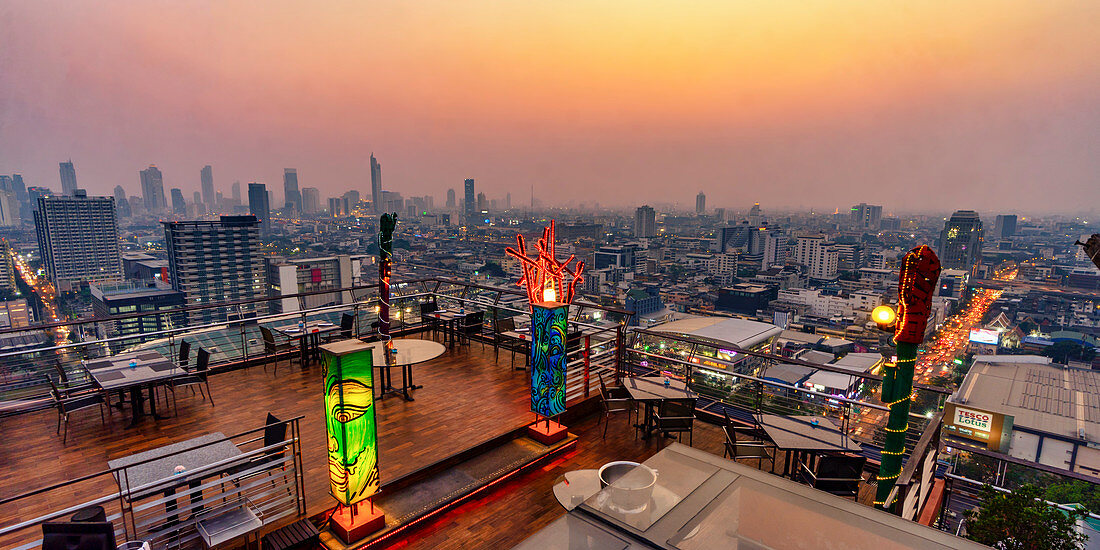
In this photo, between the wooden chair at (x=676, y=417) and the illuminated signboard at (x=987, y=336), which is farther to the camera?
the illuminated signboard at (x=987, y=336)

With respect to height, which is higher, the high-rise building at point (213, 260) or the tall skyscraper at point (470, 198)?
the tall skyscraper at point (470, 198)

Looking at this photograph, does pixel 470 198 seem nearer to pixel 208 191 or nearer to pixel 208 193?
pixel 208 193

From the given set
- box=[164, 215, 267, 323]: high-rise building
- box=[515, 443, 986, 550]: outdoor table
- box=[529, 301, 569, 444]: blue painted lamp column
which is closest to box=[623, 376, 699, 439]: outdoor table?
box=[529, 301, 569, 444]: blue painted lamp column

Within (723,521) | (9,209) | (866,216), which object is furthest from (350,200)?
(866,216)

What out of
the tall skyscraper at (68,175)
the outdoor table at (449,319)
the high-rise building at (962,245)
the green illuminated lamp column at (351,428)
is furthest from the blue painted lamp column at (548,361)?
the tall skyscraper at (68,175)

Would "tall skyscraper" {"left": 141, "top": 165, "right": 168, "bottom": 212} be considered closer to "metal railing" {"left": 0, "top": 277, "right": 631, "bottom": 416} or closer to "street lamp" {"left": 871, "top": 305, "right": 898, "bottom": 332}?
"metal railing" {"left": 0, "top": 277, "right": 631, "bottom": 416}

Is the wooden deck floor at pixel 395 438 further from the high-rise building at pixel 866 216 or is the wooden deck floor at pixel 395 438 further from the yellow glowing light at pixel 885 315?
the high-rise building at pixel 866 216
